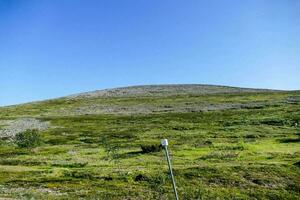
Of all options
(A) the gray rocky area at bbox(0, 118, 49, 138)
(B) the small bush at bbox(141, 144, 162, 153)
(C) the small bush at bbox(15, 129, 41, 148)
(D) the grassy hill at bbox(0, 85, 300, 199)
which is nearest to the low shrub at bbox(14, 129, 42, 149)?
(C) the small bush at bbox(15, 129, 41, 148)

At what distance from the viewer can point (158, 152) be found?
74062 millimetres

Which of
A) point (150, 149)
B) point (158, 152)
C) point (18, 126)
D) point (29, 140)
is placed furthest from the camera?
point (18, 126)

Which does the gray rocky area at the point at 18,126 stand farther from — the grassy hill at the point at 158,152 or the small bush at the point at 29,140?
the small bush at the point at 29,140

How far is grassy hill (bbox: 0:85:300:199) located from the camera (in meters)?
46.3

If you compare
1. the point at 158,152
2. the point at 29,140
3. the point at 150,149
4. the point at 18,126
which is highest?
the point at 18,126

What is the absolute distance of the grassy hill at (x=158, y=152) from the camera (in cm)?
4634

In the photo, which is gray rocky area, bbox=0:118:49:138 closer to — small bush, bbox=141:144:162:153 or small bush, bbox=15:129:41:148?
small bush, bbox=15:129:41:148

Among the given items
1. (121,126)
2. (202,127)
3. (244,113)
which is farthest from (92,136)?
(244,113)

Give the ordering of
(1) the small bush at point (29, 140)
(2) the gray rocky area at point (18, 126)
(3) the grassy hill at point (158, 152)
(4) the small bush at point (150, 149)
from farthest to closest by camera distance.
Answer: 1. (2) the gray rocky area at point (18, 126)
2. (1) the small bush at point (29, 140)
3. (4) the small bush at point (150, 149)
4. (3) the grassy hill at point (158, 152)

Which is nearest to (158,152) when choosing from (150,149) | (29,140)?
(150,149)

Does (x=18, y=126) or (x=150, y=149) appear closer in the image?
(x=150, y=149)

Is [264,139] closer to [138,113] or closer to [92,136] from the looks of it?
[92,136]

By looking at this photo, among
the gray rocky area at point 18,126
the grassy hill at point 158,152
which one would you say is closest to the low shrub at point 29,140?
the grassy hill at point 158,152

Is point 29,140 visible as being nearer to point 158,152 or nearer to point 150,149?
point 150,149
